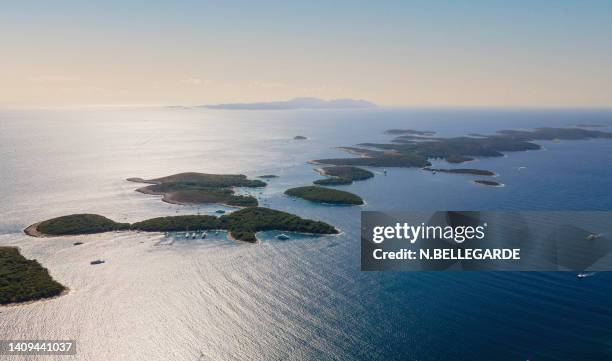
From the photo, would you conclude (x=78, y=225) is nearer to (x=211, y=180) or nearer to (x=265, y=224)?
(x=265, y=224)

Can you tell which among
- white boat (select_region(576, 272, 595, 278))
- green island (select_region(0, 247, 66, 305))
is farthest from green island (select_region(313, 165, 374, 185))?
green island (select_region(0, 247, 66, 305))

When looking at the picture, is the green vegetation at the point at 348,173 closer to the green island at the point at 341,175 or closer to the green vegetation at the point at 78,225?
the green island at the point at 341,175

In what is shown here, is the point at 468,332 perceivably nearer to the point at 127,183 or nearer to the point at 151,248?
the point at 151,248

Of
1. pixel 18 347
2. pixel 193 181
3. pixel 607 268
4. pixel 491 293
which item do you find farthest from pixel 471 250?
pixel 193 181

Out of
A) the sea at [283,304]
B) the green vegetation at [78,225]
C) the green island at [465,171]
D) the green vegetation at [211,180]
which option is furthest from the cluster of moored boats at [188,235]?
the green island at [465,171]

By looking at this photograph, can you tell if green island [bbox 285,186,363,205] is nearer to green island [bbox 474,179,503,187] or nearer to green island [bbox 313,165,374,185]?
green island [bbox 313,165,374,185]
